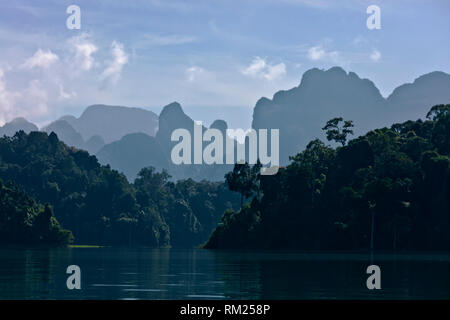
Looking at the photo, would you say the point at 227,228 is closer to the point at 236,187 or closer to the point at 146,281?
the point at 236,187

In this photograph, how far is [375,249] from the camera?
116500 mm

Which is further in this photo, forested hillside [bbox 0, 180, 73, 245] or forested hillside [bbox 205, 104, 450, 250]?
forested hillside [bbox 0, 180, 73, 245]

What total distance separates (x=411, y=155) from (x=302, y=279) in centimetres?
9612

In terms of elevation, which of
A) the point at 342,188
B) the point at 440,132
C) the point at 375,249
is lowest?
the point at 375,249

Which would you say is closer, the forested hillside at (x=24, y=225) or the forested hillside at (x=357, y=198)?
the forested hillside at (x=357, y=198)

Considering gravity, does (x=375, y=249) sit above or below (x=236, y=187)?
below

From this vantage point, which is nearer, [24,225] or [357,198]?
[357,198]

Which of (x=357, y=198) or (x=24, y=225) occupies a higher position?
(x=357, y=198)
